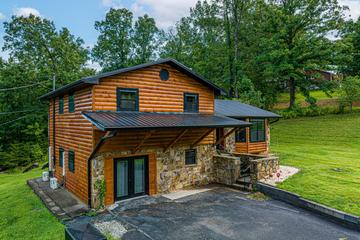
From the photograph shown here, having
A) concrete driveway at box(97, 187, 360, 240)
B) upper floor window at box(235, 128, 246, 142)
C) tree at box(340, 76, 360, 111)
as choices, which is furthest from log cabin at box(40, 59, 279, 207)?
tree at box(340, 76, 360, 111)

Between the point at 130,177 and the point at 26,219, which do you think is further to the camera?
the point at 130,177

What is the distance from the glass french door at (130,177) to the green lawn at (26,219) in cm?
257

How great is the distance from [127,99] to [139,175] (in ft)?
10.8

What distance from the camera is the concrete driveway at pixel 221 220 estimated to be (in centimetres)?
725

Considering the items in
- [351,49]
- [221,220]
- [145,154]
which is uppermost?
[351,49]

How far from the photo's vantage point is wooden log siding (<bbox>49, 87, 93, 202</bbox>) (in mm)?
9617

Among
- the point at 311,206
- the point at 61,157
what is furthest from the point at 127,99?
the point at 311,206

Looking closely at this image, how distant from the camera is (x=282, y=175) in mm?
12367

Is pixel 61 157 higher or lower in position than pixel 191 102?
lower

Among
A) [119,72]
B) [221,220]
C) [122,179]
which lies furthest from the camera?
[122,179]

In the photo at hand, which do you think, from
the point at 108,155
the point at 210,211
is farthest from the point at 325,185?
the point at 108,155

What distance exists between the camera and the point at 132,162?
1036 cm

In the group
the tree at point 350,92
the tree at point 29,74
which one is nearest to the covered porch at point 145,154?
the tree at point 29,74

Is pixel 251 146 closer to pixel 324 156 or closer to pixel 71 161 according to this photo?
pixel 324 156
